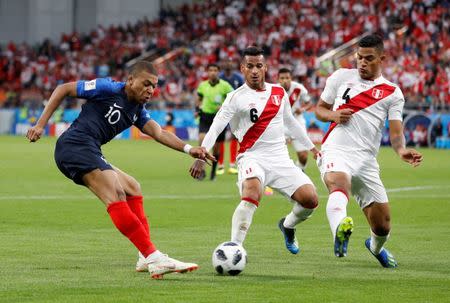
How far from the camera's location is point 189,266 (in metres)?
A: 9.22

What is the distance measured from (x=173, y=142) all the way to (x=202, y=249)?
1835 millimetres

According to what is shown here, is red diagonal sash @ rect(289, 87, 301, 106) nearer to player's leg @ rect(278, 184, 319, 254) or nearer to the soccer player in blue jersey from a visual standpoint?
player's leg @ rect(278, 184, 319, 254)

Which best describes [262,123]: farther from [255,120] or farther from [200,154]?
[200,154]

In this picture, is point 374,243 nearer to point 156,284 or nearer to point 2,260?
point 156,284

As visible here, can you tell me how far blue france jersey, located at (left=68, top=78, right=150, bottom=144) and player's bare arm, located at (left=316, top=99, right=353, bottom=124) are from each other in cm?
186

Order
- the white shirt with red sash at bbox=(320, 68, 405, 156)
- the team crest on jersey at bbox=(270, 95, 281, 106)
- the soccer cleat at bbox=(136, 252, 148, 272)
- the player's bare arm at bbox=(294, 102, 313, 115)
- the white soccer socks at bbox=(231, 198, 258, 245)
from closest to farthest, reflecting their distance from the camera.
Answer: the soccer cleat at bbox=(136, 252, 148, 272) → the white soccer socks at bbox=(231, 198, 258, 245) → the white shirt with red sash at bbox=(320, 68, 405, 156) → the team crest on jersey at bbox=(270, 95, 281, 106) → the player's bare arm at bbox=(294, 102, 313, 115)

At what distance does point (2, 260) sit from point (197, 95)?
1374 cm

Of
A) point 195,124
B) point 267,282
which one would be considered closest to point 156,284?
point 267,282

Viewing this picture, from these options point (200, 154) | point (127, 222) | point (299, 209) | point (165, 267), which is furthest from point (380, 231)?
point (127, 222)

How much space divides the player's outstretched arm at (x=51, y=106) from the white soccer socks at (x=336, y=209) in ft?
8.43

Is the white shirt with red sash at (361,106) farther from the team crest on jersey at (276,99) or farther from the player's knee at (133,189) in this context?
the player's knee at (133,189)

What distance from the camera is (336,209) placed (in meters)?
9.83

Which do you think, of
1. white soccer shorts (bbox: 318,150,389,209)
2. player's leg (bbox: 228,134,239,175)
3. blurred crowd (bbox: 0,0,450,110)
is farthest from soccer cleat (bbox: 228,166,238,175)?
white soccer shorts (bbox: 318,150,389,209)

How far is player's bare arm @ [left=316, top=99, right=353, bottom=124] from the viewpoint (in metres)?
10.4
